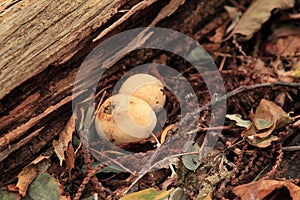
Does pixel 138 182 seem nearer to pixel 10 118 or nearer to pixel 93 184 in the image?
pixel 93 184

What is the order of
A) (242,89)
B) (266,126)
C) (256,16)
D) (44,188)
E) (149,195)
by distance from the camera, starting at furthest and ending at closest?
(256,16) < (242,89) < (266,126) < (44,188) < (149,195)

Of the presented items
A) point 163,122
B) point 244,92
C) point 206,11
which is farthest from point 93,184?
point 206,11

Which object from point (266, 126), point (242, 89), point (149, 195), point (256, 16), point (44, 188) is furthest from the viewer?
point (256, 16)

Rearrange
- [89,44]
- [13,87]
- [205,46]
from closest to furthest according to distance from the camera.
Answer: [13,87], [89,44], [205,46]

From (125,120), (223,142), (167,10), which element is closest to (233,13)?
(167,10)

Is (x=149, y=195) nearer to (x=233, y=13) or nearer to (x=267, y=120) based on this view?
(x=267, y=120)

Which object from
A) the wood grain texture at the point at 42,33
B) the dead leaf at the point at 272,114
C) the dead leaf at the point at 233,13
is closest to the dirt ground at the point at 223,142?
the dead leaf at the point at 272,114
